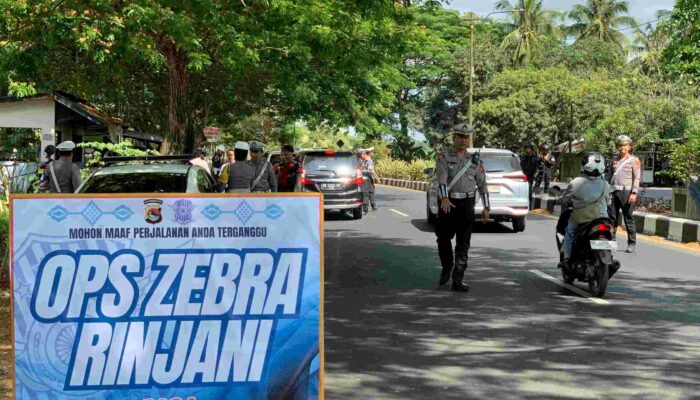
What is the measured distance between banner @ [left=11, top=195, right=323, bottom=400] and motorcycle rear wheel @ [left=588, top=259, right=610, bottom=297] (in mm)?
6095

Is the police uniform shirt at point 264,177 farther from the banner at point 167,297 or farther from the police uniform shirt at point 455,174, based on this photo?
the banner at point 167,297

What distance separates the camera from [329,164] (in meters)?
20.9

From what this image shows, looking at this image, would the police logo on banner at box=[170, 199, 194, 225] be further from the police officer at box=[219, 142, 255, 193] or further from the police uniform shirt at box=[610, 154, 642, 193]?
the police uniform shirt at box=[610, 154, 642, 193]

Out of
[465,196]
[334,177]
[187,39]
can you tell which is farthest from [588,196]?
[334,177]

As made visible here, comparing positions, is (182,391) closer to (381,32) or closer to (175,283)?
(175,283)

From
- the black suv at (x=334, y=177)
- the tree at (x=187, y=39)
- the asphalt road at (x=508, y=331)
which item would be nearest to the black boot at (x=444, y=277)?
the asphalt road at (x=508, y=331)

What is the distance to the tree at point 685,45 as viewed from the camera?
21641 mm

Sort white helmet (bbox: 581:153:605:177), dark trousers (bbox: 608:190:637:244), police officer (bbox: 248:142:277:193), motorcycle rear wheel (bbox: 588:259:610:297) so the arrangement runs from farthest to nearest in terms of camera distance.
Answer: dark trousers (bbox: 608:190:637:244) → police officer (bbox: 248:142:277:193) → white helmet (bbox: 581:153:605:177) → motorcycle rear wheel (bbox: 588:259:610:297)

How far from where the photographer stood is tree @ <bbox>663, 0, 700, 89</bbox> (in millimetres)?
21641

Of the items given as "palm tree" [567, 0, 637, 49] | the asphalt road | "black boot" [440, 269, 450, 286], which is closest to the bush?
"palm tree" [567, 0, 637, 49]

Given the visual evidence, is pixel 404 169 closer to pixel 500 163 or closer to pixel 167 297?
pixel 500 163

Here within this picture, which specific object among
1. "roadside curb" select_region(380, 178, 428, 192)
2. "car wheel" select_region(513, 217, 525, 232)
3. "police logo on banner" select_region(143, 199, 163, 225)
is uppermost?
"police logo on banner" select_region(143, 199, 163, 225)

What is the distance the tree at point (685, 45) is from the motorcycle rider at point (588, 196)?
13.3m

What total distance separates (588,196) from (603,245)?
0.63 metres
